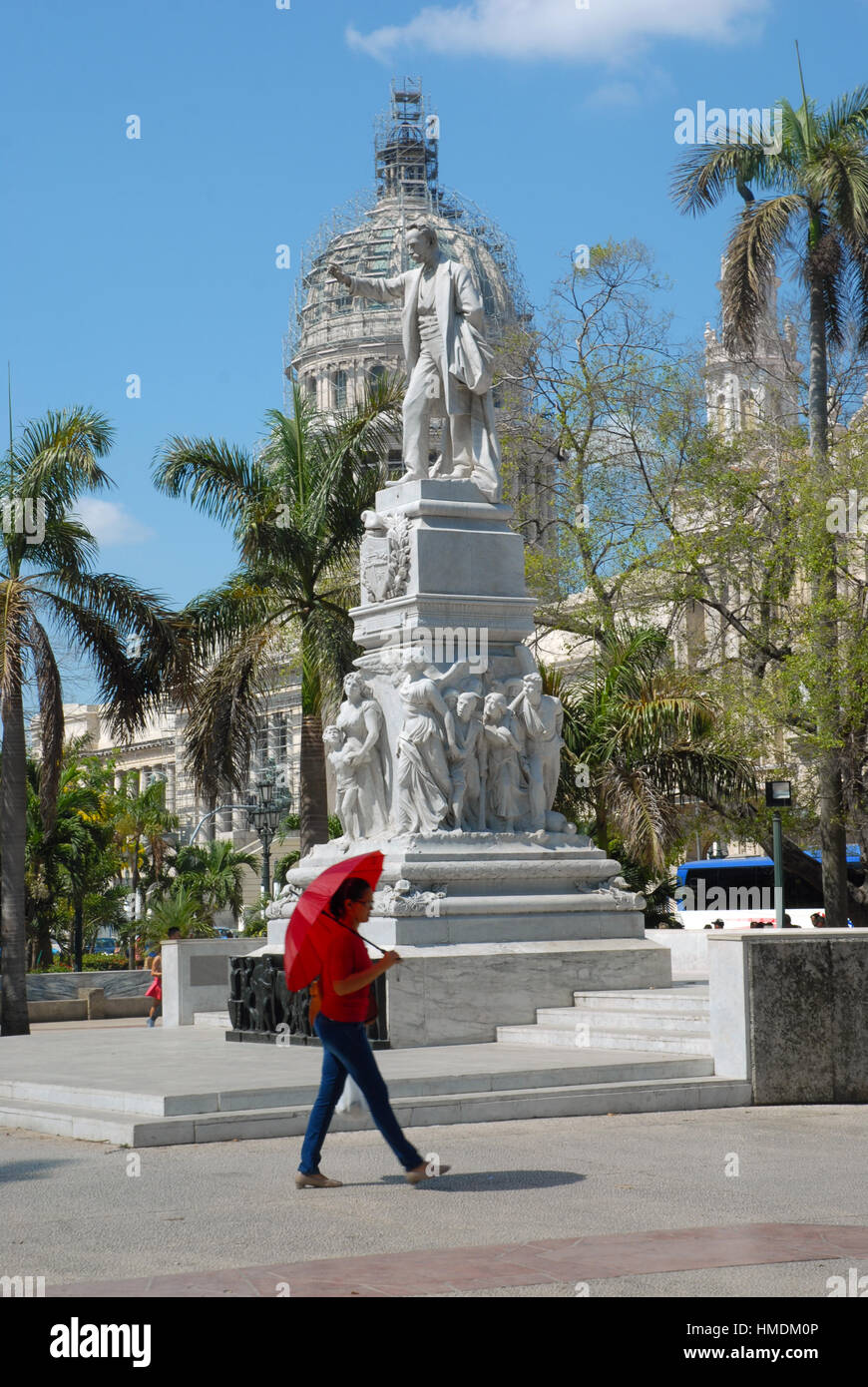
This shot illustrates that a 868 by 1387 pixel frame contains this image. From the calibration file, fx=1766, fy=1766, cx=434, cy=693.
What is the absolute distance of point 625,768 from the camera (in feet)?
82.4

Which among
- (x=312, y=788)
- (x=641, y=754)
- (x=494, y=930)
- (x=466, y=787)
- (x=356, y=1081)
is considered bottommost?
(x=356, y=1081)

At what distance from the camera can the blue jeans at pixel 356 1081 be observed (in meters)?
8.58

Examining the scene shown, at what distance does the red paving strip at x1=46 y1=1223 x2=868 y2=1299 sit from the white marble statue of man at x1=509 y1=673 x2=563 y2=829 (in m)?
8.71

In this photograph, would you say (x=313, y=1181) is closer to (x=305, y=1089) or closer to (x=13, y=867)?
(x=305, y=1089)

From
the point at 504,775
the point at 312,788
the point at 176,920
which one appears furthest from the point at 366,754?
the point at 176,920

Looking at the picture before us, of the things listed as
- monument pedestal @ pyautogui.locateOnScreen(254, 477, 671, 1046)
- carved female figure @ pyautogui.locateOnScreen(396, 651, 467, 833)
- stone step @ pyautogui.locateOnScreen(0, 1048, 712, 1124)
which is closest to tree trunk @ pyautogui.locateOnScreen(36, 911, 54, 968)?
monument pedestal @ pyautogui.locateOnScreen(254, 477, 671, 1046)

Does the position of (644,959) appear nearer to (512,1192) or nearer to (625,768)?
(512,1192)

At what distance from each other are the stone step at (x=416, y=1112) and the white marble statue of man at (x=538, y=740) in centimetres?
455

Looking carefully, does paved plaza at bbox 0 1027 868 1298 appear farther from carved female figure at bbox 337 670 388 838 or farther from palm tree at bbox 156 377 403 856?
palm tree at bbox 156 377 403 856

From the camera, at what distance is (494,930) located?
15070mm

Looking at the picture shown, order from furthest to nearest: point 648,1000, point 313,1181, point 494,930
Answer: point 494,930
point 648,1000
point 313,1181

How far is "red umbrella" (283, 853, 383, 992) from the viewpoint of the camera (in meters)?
8.67

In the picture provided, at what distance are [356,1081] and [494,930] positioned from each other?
21.4 feet
